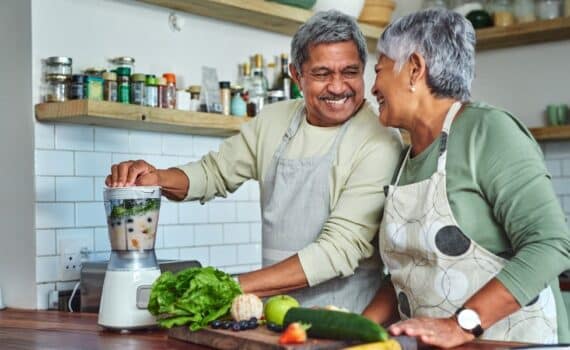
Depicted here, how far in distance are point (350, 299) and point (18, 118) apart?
4.92 feet

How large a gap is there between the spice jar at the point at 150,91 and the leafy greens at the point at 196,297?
1.41 meters

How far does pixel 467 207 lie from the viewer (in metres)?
2.21

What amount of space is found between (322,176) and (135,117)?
969 millimetres

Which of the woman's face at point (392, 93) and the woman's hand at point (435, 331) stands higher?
→ the woman's face at point (392, 93)

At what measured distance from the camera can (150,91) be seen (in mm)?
3436

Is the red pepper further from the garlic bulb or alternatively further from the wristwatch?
the wristwatch

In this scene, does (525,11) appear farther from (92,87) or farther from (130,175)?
(130,175)

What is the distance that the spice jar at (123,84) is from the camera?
3328mm

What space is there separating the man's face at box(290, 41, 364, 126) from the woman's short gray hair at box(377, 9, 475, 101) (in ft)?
0.91

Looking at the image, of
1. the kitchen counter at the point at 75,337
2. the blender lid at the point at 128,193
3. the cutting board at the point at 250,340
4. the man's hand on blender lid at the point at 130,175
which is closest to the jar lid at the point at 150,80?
the man's hand on blender lid at the point at 130,175

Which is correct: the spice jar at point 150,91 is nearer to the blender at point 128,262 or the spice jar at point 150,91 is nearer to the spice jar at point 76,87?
the spice jar at point 76,87

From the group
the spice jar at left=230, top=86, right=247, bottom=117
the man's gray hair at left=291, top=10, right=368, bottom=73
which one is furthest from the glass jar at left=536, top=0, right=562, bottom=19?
the man's gray hair at left=291, top=10, right=368, bottom=73

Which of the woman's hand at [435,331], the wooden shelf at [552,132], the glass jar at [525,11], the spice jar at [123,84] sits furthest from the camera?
the glass jar at [525,11]

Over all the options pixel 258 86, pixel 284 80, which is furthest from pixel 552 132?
pixel 258 86
